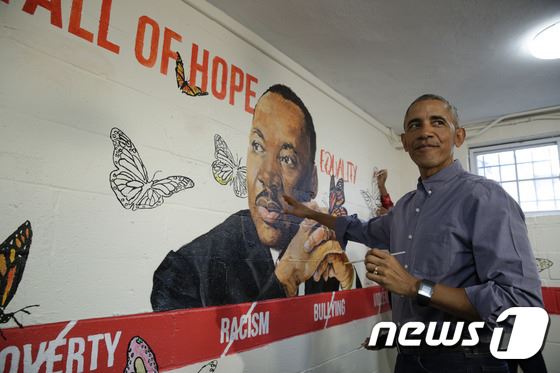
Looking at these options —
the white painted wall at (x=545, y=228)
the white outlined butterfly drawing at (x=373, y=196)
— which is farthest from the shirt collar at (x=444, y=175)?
the white painted wall at (x=545, y=228)

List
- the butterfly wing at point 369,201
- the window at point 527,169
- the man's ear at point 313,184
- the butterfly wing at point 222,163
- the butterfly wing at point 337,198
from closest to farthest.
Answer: the butterfly wing at point 222,163
the man's ear at point 313,184
the butterfly wing at point 337,198
the butterfly wing at point 369,201
the window at point 527,169

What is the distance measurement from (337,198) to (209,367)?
1319 millimetres

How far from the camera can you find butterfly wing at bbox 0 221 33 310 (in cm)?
93

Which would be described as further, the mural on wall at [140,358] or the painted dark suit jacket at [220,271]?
the painted dark suit jacket at [220,271]

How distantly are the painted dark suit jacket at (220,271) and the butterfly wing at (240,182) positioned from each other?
0.09 meters

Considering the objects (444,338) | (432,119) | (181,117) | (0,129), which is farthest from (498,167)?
A: (0,129)

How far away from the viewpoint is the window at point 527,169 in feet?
9.36

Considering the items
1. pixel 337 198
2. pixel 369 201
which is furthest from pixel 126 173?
pixel 369 201

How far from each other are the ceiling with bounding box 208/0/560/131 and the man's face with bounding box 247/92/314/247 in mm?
357

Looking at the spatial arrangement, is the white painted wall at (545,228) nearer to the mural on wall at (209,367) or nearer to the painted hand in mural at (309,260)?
the painted hand in mural at (309,260)

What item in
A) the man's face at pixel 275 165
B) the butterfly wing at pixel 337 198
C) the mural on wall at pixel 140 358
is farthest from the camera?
the butterfly wing at pixel 337 198

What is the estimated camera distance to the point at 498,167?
3.11 meters

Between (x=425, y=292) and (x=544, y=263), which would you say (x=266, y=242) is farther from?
(x=544, y=263)

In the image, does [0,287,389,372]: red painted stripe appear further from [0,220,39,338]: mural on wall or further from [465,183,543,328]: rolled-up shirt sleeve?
[465,183,543,328]: rolled-up shirt sleeve
